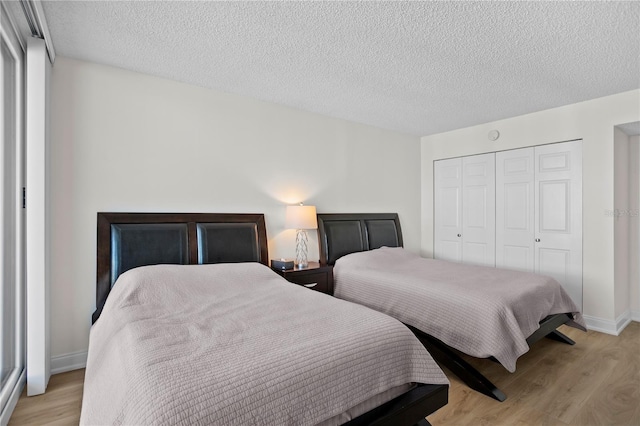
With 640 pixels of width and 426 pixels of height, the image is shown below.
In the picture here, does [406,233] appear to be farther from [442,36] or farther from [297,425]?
[297,425]

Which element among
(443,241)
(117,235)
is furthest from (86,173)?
(443,241)

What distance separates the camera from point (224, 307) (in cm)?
200

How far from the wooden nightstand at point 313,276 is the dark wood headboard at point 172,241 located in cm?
30

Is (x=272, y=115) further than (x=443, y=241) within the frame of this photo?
No

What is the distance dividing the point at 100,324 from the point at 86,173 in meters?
1.23

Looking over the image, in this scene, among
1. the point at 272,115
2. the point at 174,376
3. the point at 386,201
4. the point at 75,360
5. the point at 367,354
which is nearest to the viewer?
the point at 174,376

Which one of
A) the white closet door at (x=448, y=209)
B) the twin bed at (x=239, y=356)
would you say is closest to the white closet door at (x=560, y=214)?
the white closet door at (x=448, y=209)

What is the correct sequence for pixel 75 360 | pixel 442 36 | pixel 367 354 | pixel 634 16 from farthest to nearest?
pixel 75 360 → pixel 442 36 → pixel 634 16 → pixel 367 354

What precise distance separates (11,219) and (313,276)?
227cm

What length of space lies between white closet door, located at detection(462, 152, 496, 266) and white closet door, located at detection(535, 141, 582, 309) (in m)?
0.50

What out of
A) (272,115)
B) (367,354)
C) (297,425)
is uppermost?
(272,115)

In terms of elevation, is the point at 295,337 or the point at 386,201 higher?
the point at 386,201

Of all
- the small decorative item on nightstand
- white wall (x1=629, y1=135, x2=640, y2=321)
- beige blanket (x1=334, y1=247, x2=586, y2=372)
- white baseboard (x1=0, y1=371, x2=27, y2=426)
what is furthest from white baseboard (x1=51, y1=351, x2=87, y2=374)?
white wall (x1=629, y1=135, x2=640, y2=321)

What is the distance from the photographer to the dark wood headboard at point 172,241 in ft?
8.34
